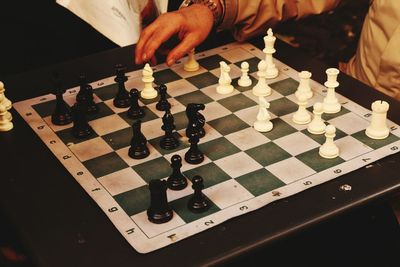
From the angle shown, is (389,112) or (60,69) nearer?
(389,112)

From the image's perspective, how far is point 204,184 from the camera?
4.74 feet

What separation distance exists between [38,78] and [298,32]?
2282 mm

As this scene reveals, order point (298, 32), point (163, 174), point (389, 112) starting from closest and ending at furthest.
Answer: point (163, 174) → point (389, 112) → point (298, 32)

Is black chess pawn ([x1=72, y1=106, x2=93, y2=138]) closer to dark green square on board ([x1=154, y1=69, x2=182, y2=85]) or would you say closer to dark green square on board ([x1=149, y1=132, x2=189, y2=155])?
dark green square on board ([x1=149, y1=132, x2=189, y2=155])

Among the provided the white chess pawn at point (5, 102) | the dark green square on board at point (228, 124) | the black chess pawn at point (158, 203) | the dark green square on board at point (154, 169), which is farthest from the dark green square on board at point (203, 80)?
the black chess pawn at point (158, 203)

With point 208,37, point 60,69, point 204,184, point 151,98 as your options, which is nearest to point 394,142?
point 204,184

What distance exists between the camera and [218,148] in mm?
1585

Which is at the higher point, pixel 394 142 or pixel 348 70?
pixel 394 142

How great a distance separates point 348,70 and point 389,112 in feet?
2.04

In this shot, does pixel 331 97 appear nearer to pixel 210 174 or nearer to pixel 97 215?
pixel 210 174

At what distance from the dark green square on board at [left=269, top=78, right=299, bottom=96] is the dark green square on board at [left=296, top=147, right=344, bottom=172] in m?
0.33

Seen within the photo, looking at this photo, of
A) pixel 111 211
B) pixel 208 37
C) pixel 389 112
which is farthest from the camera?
pixel 208 37

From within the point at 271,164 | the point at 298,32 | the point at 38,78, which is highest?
the point at 271,164

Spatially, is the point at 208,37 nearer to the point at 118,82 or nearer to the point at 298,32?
the point at 118,82
